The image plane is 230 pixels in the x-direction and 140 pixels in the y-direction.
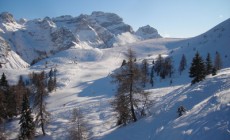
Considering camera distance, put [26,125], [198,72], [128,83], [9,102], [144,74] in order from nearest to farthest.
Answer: [128,83] → [144,74] → [26,125] → [198,72] → [9,102]

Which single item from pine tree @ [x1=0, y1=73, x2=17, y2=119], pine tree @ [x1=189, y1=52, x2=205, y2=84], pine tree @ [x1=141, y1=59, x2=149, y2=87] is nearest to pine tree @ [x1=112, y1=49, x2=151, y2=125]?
pine tree @ [x1=141, y1=59, x2=149, y2=87]

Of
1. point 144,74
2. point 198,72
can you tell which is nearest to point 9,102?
point 144,74

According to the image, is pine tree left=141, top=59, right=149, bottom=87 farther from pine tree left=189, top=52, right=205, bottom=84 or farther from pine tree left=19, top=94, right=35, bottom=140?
pine tree left=19, top=94, right=35, bottom=140

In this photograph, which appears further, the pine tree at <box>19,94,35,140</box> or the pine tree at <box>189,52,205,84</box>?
the pine tree at <box>189,52,205,84</box>

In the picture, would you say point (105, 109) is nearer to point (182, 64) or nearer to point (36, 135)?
point (36, 135)

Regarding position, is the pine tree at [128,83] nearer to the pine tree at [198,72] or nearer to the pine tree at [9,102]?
A: the pine tree at [198,72]

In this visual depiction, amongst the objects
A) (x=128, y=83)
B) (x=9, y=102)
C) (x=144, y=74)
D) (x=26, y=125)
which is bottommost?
(x=26, y=125)

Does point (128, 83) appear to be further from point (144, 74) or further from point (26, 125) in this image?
point (26, 125)

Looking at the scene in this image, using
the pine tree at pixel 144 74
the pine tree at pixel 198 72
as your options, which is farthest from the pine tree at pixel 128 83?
the pine tree at pixel 198 72

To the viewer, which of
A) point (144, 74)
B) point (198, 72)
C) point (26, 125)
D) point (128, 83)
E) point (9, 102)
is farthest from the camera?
point (9, 102)

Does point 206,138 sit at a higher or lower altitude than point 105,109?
higher

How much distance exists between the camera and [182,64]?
436 feet

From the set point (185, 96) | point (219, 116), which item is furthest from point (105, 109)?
point (219, 116)

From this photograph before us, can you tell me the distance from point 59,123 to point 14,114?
1458 centimetres
